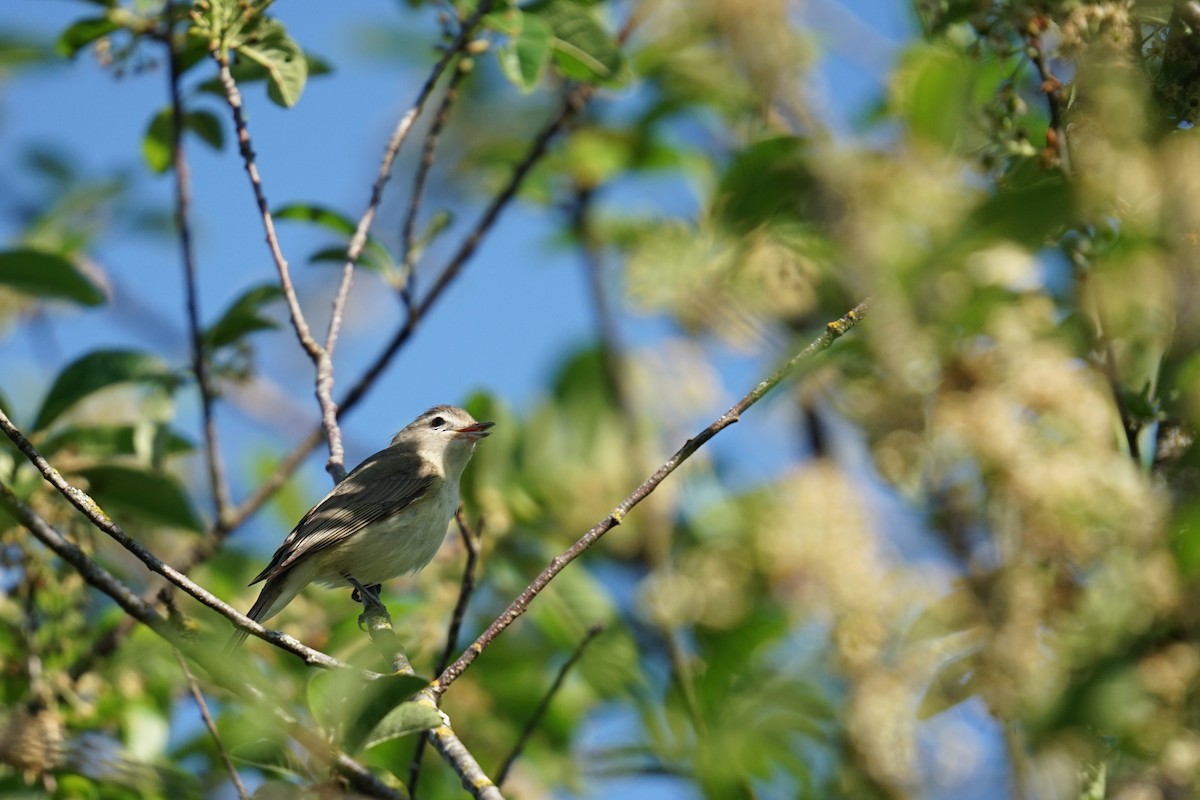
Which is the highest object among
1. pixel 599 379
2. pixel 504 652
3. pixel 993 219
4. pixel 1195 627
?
pixel 993 219

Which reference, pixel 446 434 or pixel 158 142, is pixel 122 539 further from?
pixel 446 434

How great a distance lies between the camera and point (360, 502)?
526 centimetres

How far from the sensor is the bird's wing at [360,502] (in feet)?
16.4

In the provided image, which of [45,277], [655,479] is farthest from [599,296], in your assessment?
[655,479]

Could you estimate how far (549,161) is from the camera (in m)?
6.44

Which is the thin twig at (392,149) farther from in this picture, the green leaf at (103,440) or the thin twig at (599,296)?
the thin twig at (599,296)

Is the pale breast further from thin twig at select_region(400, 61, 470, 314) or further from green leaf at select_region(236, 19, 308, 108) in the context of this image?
green leaf at select_region(236, 19, 308, 108)

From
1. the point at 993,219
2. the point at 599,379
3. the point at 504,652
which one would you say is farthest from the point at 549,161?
the point at 993,219

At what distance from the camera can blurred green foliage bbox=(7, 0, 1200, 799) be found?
2545 millimetres

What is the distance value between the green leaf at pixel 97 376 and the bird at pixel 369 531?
32.8 inches

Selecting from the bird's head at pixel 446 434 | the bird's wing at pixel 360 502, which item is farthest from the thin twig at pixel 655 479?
the bird's head at pixel 446 434

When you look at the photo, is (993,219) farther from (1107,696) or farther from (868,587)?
(868,587)

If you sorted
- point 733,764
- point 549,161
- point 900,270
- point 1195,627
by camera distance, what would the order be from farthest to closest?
1. point 549,161
2. point 733,764
3. point 900,270
4. point 1195,627

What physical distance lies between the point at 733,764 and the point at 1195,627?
1463 mm
